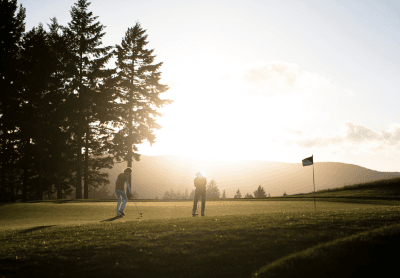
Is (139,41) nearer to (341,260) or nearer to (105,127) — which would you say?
(105,127)

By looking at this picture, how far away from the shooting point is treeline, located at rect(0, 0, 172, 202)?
37.0m

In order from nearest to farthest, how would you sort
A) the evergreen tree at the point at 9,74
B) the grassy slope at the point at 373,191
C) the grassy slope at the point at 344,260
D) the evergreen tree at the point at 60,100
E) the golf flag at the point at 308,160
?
the grassy slope at the point at 344,260
the golf flag at the point at 308,160
the grassy slope at the point at 373,191
the evergreen tree at the point at 9,74
the evergreen tree at the point at 60,100

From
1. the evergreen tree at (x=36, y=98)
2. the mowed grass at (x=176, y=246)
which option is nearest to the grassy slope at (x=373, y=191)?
the mowed grass at (x=176, y=246)

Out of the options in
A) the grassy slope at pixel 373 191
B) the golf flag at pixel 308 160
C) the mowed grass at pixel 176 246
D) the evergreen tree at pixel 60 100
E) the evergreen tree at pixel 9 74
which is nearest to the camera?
the mowed grass at pixel 176 246

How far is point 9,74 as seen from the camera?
117 feet

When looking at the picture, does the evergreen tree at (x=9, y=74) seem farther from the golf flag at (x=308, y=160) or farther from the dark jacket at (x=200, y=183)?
the golf flag at (x=308, y=160)

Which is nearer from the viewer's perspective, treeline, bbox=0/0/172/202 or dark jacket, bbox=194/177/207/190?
dark jacket, bbox=194/177/207/190

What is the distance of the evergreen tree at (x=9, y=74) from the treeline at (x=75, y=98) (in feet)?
0.42

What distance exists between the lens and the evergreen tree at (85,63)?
36750 mm

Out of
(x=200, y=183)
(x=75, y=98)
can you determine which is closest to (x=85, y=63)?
(x=75, y=98)

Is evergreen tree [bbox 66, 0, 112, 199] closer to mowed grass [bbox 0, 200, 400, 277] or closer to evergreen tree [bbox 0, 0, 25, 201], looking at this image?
evergreen tree [bbox 0, 0, 25, 201]

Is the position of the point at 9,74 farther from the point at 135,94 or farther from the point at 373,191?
the point at 373,191

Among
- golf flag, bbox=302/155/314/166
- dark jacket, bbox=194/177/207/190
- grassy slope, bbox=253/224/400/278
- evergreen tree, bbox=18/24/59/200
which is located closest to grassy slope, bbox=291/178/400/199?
golf flag, bbox=302/155/314/166

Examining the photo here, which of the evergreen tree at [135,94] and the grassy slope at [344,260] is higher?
the evergreen tree at [135,94]
